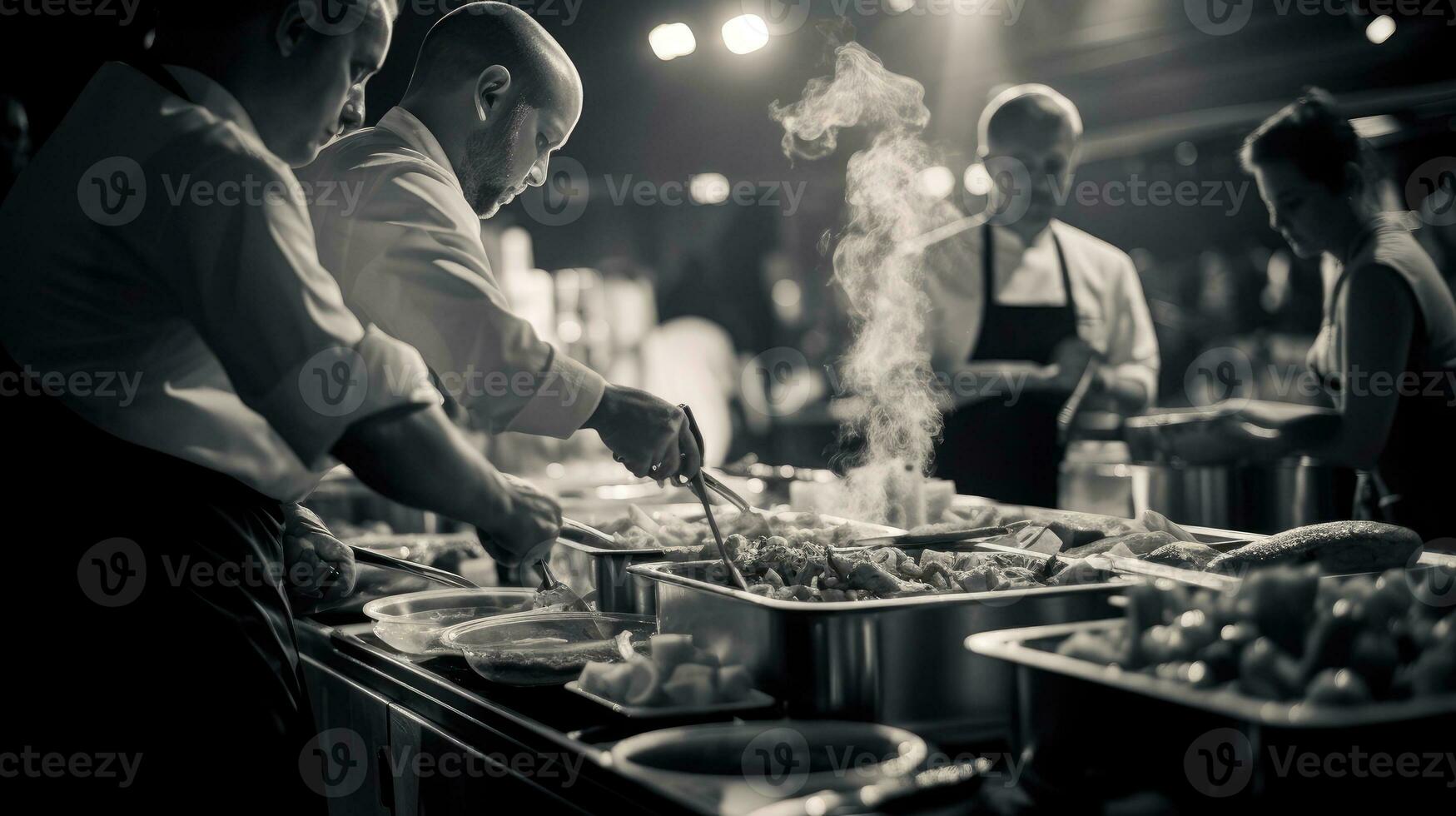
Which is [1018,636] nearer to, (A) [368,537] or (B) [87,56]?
(B) [87,56]

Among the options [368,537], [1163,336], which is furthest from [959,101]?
[368,537]

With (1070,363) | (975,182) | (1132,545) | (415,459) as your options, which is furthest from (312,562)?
(975,182)

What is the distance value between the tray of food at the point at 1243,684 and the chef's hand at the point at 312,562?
1370 millimetres

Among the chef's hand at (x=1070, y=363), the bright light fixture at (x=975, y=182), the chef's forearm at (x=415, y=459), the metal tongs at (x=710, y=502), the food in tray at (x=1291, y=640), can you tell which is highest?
the bright light fixture at (x=975, y=182)

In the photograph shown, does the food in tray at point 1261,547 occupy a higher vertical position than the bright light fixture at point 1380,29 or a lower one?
lower

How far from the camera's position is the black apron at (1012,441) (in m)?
3.54

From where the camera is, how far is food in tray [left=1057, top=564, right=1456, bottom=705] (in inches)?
38.4

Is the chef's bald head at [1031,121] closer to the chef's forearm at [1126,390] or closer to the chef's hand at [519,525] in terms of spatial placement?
the chef's forearm at [1126,390]

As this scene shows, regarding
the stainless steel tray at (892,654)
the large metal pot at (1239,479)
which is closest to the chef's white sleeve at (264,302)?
the stainless steel tray at (892,654)

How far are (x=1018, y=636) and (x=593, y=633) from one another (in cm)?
77

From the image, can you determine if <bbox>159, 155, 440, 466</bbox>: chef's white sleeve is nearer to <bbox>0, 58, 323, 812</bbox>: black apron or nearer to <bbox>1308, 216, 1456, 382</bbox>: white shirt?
<bbox>0, 58, 323, 812</bbox>: black apron

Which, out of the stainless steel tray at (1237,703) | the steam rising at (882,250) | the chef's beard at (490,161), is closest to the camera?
the stainless steel tray at (1237,703)

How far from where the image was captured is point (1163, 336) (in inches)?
275

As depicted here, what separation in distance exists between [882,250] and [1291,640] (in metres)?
2.89
